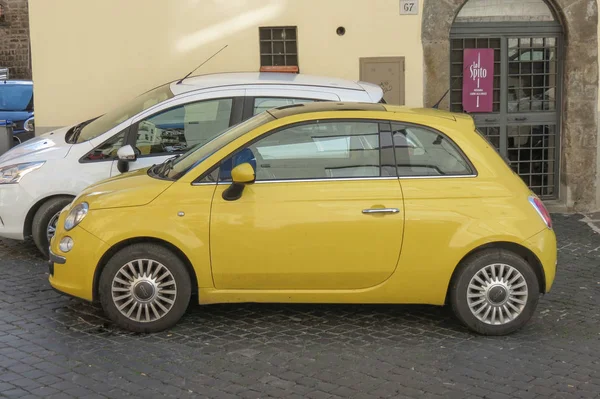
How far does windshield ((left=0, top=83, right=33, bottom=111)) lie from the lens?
1961 centimetres

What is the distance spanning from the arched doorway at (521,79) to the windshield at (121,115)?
4.39 metres

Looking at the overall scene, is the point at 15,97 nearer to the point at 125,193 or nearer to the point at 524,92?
the point at 524,92

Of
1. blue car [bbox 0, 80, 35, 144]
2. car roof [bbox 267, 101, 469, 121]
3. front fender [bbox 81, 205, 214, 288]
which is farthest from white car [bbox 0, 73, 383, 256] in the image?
blue car [bbox 0, 80, 35, 144]

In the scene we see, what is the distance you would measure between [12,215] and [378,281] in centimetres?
396

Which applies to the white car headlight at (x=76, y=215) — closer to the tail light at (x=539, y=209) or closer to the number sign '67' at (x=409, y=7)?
the tail light at (x=539, y=209)

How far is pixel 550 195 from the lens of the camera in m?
12.5

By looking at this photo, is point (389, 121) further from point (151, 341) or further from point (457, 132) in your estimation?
point (151, 341)

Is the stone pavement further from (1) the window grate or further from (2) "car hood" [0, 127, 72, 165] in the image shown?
(1) the window grate

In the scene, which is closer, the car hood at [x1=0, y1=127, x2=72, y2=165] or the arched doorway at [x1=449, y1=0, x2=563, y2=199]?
the car hood at [x1=0, y1=127, x2=72, y2=165]

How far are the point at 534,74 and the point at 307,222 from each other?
680 cm

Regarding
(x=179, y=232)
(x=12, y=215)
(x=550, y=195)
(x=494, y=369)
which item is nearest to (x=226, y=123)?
(x=12, y=215)

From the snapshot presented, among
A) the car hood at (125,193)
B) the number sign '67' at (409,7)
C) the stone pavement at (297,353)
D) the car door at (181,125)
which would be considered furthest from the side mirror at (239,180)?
the number sign '67' at (409,7)

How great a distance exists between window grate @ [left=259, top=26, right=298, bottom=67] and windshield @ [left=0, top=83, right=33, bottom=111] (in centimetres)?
903

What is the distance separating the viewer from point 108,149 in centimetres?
897
